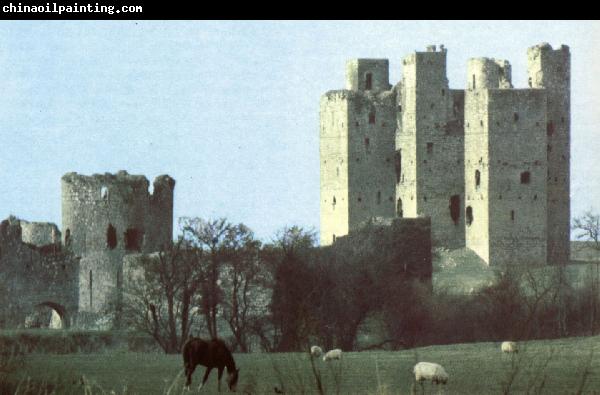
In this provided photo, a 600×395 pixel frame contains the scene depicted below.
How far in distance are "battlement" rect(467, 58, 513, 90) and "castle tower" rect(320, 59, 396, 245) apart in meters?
3.18

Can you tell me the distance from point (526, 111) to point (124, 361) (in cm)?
3810

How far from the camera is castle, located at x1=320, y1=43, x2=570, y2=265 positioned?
6875cm

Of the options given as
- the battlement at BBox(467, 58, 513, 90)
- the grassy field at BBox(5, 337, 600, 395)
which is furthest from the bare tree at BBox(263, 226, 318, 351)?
the battlement at BBox(467, 58, 513, 90)

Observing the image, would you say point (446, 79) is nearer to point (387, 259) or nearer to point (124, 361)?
point (387, 259)

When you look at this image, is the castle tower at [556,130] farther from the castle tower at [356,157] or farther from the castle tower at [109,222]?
the castle tower at [109,222]

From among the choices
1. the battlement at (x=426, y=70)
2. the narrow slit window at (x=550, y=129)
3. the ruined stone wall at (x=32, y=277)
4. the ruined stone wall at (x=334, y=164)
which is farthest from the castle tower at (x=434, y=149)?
the ruined stone wall at (x=32, y=277)

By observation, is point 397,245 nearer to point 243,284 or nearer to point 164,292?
point 243,284

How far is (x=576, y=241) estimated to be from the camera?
256ft

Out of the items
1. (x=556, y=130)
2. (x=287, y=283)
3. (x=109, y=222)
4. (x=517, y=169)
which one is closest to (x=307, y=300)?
(x=287, y=283)

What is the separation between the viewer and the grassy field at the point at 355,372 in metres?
24.8

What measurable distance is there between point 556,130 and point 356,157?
25.8 ft

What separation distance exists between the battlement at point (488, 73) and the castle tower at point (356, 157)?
3.18 meters

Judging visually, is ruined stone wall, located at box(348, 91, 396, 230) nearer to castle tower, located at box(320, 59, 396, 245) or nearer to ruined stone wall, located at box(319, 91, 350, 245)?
castle tower, located at box(320, 59, 396, 245)

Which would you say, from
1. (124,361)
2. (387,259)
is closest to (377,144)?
(387,259)
